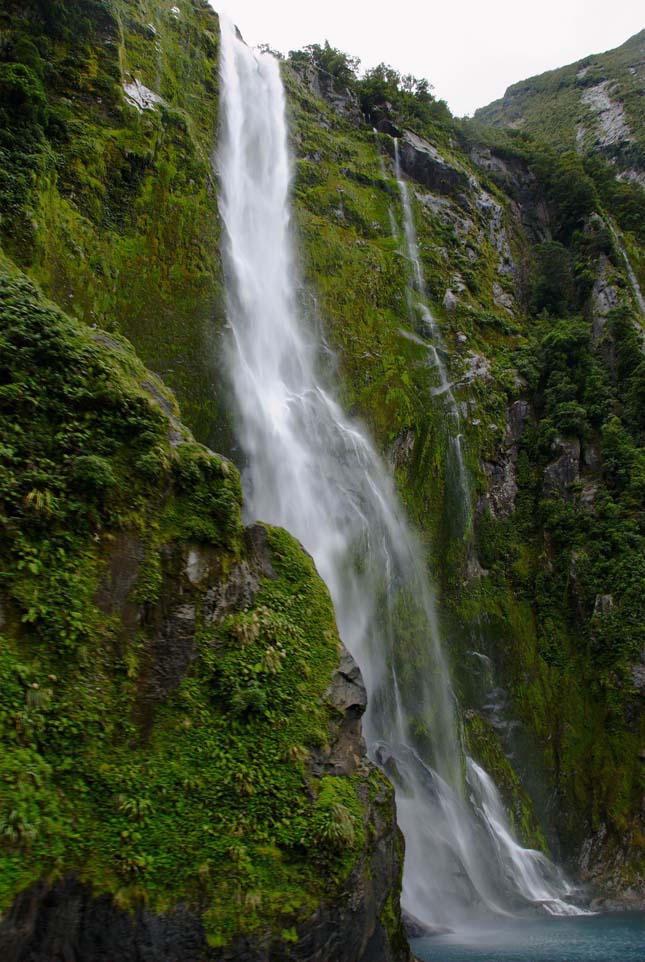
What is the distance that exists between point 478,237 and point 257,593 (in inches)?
989

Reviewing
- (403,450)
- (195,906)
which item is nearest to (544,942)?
(195,906)

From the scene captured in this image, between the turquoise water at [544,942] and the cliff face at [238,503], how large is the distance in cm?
248

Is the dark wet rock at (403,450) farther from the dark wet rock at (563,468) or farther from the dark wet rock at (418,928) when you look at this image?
the dark wet rock at (418,928)

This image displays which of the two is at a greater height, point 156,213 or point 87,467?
point 156,213

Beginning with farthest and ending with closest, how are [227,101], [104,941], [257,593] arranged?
[227,101], [257,593], [104,941]

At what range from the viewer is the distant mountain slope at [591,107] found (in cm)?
4797

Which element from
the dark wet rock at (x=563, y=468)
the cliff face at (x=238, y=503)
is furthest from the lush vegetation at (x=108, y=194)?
A: the dark wet rock at (x=563, y=468)

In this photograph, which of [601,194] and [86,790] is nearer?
[86,790]

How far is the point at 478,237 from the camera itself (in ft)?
90.8

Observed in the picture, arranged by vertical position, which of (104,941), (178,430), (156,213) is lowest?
(104,941)

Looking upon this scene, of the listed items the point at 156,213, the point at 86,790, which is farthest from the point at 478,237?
the point at 86,790

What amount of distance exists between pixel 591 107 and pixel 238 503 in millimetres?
66461

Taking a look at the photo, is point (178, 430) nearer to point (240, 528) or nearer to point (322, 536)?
point (240, 528)

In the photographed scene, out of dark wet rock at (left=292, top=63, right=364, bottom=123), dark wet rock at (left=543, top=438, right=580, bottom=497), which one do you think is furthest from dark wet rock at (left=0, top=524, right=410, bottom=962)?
dark wet rock at (left=292, top=63, right=364, bottom=123)
